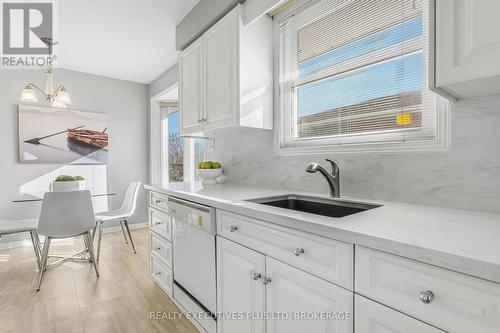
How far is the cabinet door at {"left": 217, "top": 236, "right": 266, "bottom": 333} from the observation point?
119cm

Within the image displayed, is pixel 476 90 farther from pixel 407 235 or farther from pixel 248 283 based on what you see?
pixel 248 283

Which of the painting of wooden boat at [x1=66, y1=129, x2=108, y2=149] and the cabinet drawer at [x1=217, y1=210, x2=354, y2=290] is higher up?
the painting of wooden boat at [x1=66, y1=129, x2=108, y2=149]

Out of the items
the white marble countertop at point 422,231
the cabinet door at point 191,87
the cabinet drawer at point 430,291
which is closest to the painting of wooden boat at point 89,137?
the cabinet door at point 191,87

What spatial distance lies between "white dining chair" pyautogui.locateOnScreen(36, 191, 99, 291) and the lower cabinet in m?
1.66

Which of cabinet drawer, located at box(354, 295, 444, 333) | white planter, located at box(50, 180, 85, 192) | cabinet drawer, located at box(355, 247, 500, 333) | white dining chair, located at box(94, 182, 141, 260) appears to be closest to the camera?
cabinet drawer, located at box(355, 247, 500, 333)

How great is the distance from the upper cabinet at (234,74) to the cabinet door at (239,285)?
2.87ft

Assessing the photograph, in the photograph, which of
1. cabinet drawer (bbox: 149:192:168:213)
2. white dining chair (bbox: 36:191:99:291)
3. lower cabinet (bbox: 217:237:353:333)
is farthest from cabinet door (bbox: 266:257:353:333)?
white dining chair (bbox: 36:191:99:291)

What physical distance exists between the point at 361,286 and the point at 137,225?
430 centimetres

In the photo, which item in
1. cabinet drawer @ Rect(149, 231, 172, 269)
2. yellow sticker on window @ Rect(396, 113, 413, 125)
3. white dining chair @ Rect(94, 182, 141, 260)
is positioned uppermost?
yellow sticker on window @ Rect(396, 113, 413, 125)

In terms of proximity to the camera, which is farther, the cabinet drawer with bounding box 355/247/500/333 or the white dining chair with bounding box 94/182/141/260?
the white dining chair with bounding box 94/182/141/260

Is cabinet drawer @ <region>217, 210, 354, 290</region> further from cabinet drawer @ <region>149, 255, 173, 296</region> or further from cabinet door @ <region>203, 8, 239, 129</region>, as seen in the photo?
cabinet drawer @ <region>149, 255, 173, 296</region>

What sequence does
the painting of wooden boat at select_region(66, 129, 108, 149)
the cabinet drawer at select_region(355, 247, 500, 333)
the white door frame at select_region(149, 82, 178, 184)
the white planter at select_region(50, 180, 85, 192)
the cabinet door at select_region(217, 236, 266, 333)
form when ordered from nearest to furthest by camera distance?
the cabinet drawer at select_region(355, 247, 500, 333) < the cabinet door at select_region(217, 236, 266, 333) < the white planter at select_region(50, 180, 85, 192) < the painting of wooden boat at select_region(66, 129, 108, 149) < the white door frame at select_region(149, 82, 178, 184)

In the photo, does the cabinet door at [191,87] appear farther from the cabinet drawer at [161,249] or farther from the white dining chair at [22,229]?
the white dining chair at [22,229]

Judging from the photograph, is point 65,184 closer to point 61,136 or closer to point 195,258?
point 61,136
